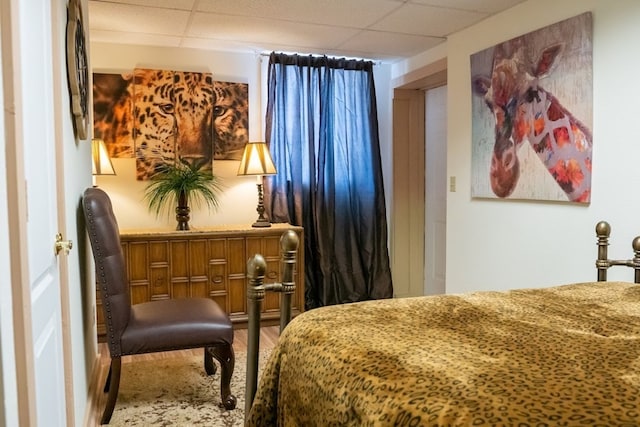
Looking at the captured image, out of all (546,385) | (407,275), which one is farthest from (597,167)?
(407,275)

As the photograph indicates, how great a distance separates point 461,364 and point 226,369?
1.73m

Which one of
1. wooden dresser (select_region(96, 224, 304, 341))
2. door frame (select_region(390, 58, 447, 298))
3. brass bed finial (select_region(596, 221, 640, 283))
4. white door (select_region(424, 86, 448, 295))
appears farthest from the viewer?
door frame (select_region(390, 58, 447, 298))

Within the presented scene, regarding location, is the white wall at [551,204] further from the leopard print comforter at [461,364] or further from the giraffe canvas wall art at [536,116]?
the leopard print comforter at [461,364]

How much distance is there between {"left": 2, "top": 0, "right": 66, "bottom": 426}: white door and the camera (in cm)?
104

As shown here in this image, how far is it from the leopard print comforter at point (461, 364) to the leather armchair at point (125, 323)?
1160mm

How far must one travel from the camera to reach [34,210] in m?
1.33

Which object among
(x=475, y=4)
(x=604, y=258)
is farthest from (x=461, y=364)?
(x=475, y=4)

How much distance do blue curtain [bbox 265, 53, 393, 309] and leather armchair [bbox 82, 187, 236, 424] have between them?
5.94 ft

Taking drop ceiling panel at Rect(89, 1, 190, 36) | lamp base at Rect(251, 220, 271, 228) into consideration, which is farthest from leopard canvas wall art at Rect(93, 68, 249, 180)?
lamp base at Rect(251, 220, 271, 228)

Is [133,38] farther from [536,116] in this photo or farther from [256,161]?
[536,116]

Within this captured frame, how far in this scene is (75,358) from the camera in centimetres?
201

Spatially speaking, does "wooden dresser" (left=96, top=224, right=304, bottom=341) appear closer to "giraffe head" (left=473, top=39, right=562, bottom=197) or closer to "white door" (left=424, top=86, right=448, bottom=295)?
"white door" (left=424, top=86, right=448, bottom=295)

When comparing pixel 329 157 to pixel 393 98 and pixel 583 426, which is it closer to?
pixel 393 98

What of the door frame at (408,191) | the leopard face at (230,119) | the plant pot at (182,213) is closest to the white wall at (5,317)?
the plant pot at (182,213)
